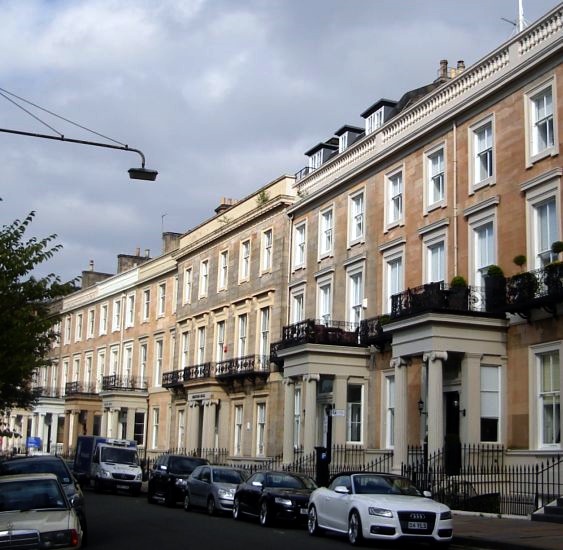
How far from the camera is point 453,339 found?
24719 millimetres

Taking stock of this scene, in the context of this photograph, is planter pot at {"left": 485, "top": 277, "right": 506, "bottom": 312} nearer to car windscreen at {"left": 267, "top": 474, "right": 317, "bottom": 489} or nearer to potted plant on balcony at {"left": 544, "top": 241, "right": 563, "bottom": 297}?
potted plant on balcony at {"left": 544, "top": 241, "right": 563, "bottom": 297}

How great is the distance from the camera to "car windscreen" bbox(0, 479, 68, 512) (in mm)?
14383

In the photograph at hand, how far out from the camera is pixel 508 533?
18125 millimetres

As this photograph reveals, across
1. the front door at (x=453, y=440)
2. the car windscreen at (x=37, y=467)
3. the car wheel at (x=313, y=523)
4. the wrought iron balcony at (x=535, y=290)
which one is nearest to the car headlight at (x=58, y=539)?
the car windscreen at (x=37, y=467)

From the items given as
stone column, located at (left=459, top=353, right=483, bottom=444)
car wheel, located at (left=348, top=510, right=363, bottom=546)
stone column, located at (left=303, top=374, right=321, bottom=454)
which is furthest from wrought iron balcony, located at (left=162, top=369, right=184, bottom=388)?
car wheel, located at (left=348, top=510, right=363, bottom=546)

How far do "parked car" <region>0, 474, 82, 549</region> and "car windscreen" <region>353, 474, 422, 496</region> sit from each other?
6345mm

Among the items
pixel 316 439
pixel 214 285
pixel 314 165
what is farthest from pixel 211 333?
pixel 316 439

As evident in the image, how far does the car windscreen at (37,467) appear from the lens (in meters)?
19.2

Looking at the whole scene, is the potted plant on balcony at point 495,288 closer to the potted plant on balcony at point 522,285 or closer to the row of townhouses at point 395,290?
the row of townhouses at point 395,290

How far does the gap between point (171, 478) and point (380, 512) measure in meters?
13.3

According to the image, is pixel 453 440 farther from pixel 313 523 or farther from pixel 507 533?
pixel 507 533

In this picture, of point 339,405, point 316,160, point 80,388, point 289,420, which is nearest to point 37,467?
point 339,405

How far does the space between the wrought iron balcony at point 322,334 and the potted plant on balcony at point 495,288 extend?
304 inches

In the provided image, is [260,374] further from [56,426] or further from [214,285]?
[56,426]
